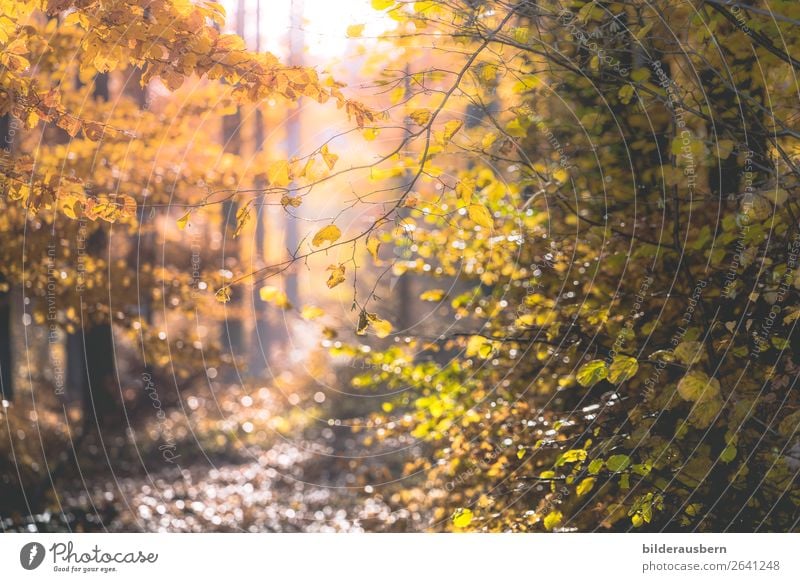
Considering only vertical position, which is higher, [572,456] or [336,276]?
[336,276]

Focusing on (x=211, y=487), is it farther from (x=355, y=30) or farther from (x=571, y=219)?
(x=355, y=30)

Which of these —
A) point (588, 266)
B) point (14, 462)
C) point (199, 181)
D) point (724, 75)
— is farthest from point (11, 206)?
point (724, 75)

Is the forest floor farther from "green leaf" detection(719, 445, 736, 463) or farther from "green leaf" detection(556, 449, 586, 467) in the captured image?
"green leaf" detection(719, 445, 736, 463)

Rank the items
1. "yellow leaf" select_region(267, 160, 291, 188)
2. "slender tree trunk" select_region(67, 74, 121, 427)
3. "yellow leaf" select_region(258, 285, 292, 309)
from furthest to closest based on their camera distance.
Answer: "slender tree trunk" select_region(67, 74, 121, 427) → "yellow leaf" select_region(258, 285, 292, 309) → "yellow leaf" select_region(267, 160, 291, 188)

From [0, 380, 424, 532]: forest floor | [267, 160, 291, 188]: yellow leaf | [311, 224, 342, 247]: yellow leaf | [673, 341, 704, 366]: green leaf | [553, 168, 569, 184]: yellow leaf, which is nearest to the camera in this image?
[311, 224, 342, 247]: yellow leaf

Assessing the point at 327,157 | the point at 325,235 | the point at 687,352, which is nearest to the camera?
the point at 325,235

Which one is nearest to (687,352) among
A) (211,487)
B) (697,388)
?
(697,388)

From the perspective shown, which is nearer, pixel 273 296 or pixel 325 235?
pixel 325 235

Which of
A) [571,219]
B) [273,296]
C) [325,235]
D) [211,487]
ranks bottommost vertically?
[211,487]

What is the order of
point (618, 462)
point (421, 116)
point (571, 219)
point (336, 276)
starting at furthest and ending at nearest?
point (571, 219) < point (618, 462) < point (421, 116) < point (336, 276)
